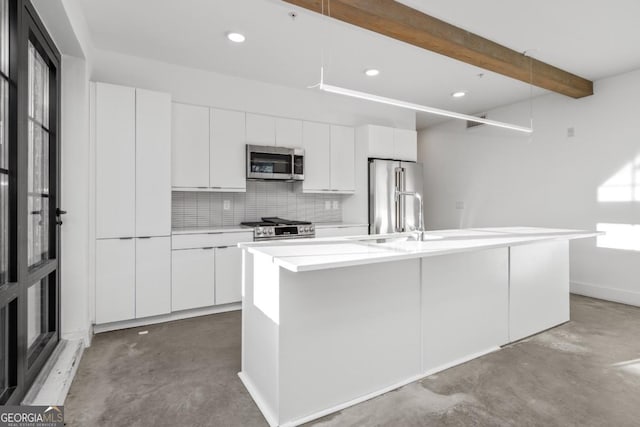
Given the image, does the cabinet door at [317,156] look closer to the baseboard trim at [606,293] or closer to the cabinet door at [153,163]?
the cabinet door at [153,163]

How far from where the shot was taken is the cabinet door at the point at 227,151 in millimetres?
3887

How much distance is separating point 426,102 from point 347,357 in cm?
435

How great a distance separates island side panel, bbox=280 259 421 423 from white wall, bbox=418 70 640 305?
11.4 ft

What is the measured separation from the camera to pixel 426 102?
5.17 meters

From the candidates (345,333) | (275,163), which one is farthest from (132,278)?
(345,333)

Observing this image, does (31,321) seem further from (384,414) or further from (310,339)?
(384,414)

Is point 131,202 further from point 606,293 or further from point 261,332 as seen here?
point 606,293

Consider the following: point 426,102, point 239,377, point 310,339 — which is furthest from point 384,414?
point 426,102

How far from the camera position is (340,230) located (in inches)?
178

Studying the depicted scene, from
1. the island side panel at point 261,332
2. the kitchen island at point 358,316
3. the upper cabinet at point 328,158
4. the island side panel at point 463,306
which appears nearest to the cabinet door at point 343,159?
the upper cabinet at point 328,158

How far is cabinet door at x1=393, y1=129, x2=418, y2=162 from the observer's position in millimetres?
5031

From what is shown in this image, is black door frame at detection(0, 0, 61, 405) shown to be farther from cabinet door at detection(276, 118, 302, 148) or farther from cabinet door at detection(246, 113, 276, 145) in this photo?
cabinet door at detection(276, 118, 302, 148)

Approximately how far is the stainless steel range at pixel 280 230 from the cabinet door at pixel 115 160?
126cm

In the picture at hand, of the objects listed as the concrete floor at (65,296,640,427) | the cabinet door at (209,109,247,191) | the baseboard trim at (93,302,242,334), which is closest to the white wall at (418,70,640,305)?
the concrete floor at (65,296,640,427)
